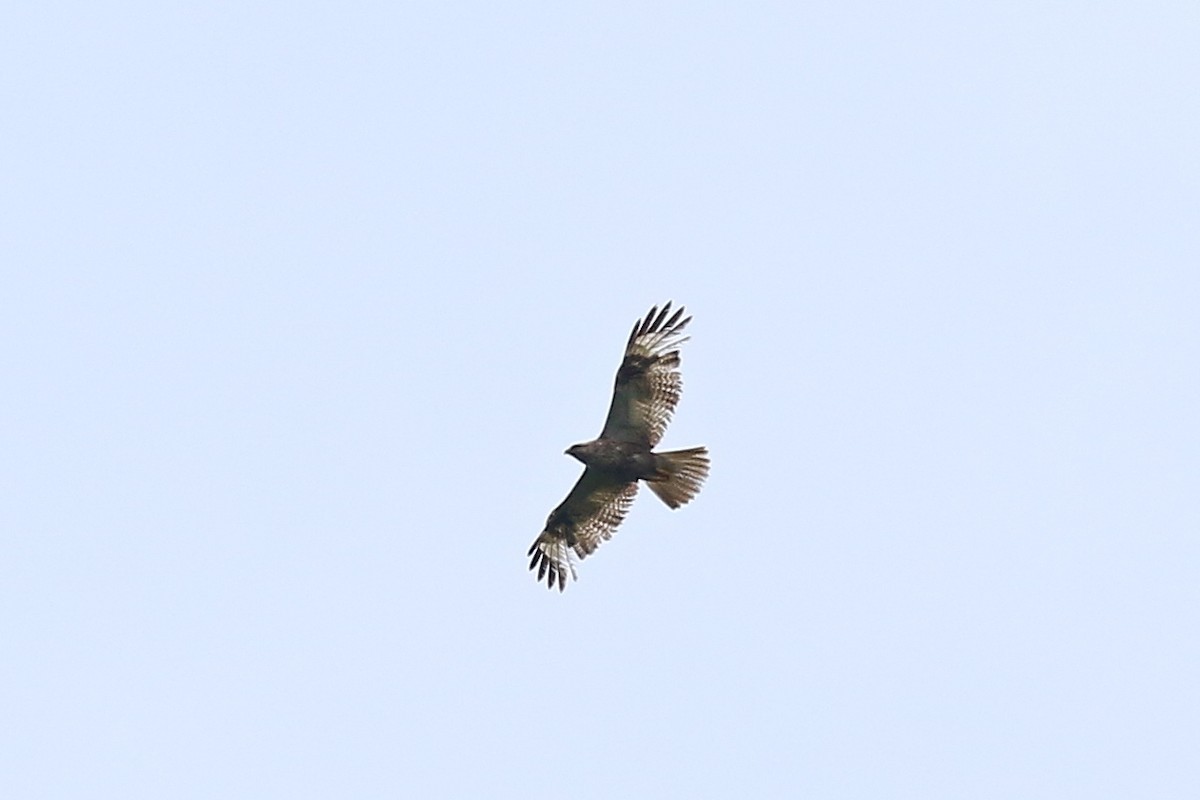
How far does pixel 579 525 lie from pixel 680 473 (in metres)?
2.37

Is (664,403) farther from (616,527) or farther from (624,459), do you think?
(616,527)

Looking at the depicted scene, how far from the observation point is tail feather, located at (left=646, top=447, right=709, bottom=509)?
2342 cm

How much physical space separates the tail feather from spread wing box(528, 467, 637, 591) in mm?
1128

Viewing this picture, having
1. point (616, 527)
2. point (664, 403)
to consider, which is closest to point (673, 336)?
point (664, 403)

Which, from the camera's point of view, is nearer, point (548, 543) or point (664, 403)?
point (664, 403)

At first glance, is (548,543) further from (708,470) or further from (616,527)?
(708,470)

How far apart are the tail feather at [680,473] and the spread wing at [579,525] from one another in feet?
3.70

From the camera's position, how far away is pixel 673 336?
77.0ft

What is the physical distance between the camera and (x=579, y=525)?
25.4 meters

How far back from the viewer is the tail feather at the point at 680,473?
922 inches

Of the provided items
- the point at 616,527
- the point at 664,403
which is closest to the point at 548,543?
the point at 616,527

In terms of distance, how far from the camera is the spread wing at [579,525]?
81.9 ft

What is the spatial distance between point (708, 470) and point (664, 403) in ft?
3.27

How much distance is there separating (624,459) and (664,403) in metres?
0.86
